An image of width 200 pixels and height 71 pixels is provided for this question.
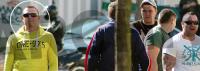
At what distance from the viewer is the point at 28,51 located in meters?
6.71

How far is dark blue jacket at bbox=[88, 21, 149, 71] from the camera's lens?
6324mm

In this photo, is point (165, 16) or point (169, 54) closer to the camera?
point (169, 54)

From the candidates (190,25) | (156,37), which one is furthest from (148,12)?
(190,25)

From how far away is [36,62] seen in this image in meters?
6.71

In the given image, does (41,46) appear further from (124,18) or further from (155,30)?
(124,18)

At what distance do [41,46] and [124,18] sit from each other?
7.04 ft

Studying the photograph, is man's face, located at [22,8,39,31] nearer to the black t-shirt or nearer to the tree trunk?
the black t-shirt

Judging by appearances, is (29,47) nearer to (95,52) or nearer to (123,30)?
(95,52)

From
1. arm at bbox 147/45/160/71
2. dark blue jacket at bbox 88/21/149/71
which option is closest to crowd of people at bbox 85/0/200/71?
dark blue jacket at bbox 88/21/149/71

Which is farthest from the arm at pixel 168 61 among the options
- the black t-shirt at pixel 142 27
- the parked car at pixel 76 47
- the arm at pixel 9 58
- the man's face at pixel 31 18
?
the parked car at pixel 76 47

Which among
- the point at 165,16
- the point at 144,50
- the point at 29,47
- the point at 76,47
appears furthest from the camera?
the point at 76,47

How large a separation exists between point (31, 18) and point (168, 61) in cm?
144

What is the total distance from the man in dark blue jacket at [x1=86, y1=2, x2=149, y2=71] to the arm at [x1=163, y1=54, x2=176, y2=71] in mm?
294

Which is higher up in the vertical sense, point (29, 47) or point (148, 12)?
point (148, 12)
